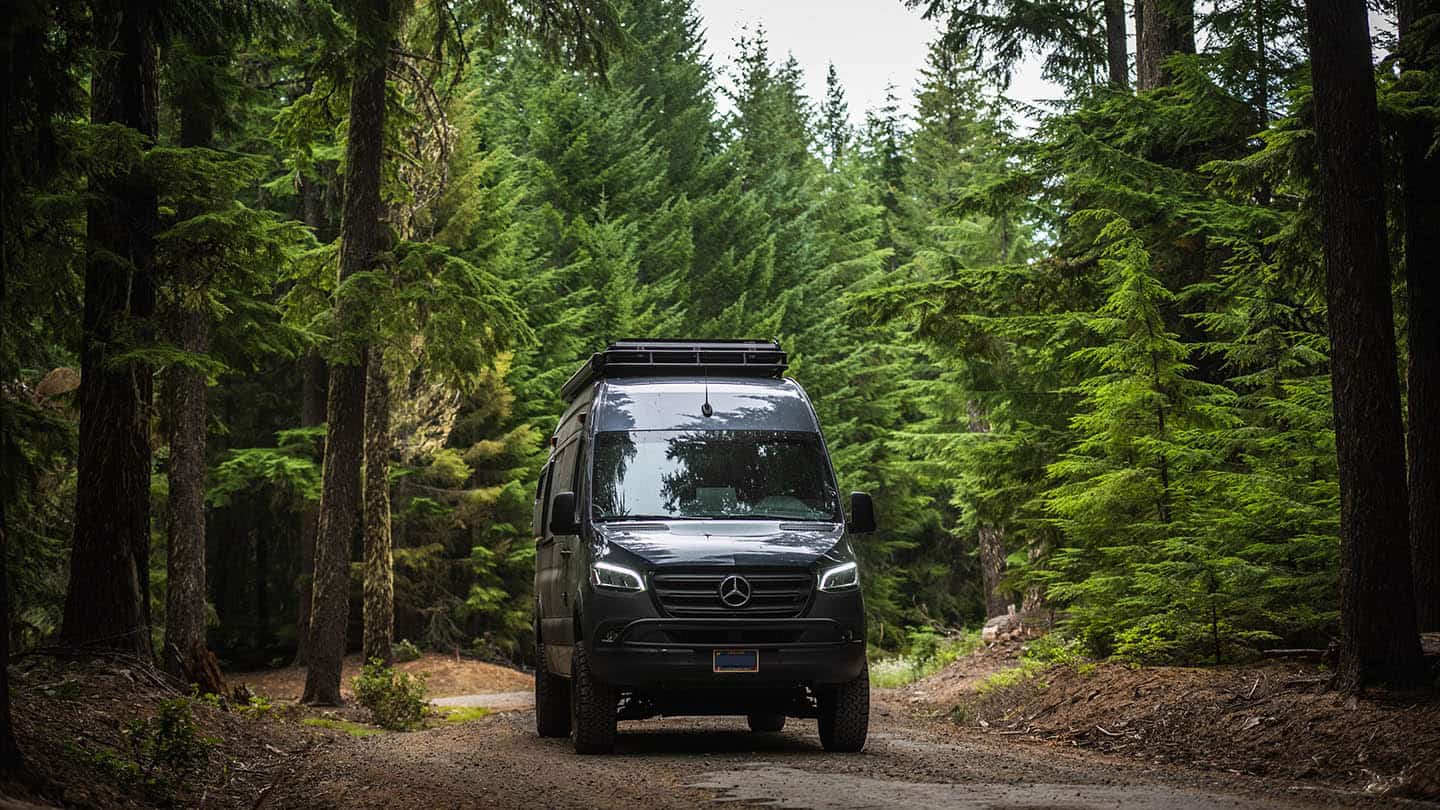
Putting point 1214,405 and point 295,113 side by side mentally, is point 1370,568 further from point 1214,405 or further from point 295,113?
point 295,113

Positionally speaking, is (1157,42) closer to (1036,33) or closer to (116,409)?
(1036,33)

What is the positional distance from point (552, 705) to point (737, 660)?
3.37 meters

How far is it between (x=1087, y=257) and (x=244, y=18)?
11.1 m

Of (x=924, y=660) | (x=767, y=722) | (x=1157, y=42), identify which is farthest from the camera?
(x=924, y=660)

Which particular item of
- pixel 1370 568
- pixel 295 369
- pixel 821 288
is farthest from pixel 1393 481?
pixel 821 288

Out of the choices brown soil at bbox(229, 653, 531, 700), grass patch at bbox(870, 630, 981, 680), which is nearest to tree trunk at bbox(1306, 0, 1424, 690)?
grass patch at bbox(870, 630, 981, 680)

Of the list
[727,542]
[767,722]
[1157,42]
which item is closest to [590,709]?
[727,542]

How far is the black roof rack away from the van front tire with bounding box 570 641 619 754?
2885 mm

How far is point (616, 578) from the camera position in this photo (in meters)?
10.5

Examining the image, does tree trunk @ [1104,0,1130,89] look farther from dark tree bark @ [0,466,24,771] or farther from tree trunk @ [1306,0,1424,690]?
dark tree bark @ [0,466,24,771]

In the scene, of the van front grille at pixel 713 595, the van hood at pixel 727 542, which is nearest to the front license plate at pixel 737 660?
the van front grille at pixel 713 595

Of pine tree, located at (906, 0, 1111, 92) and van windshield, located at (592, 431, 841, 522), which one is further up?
pine tree, located at (906, 0, 1111, 92)

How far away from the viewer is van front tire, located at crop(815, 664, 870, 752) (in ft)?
36.0

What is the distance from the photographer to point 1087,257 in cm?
1784
